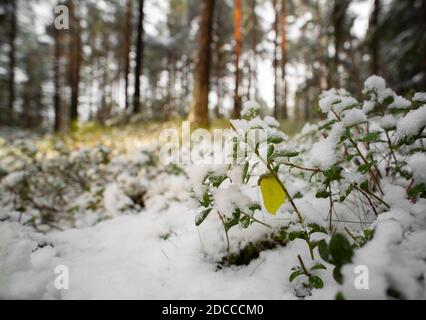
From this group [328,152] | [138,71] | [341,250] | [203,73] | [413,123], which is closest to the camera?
[341,250]

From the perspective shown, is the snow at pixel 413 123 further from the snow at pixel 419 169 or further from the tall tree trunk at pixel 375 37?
the tall tree trunk at pixel 375 37

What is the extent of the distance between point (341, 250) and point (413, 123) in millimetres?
606

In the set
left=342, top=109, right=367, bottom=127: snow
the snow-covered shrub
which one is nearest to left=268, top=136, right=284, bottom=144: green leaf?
the snow-covered shrub

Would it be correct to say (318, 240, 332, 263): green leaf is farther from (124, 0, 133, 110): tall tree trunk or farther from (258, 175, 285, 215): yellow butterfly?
(124, 0, 133, 110): tall tree trunk

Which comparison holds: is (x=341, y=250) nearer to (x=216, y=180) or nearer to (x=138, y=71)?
(x=216, y=180)

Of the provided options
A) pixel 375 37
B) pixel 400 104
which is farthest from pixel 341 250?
pixel 375 37

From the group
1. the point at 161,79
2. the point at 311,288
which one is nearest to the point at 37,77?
the point at 161,79

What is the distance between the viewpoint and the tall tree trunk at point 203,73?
6.42 m

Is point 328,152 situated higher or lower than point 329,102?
lower

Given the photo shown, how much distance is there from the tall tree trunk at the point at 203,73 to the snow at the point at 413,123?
536cm

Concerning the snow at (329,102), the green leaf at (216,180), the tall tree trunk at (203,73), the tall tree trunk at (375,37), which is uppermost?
the tall tree trunk at (375,37)

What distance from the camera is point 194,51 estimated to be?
711 inches

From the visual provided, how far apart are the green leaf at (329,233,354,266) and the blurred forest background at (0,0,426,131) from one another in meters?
0.91

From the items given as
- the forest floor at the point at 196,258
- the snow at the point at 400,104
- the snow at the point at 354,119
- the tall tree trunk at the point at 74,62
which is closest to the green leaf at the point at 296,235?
the forest floor at the point at 196,258
